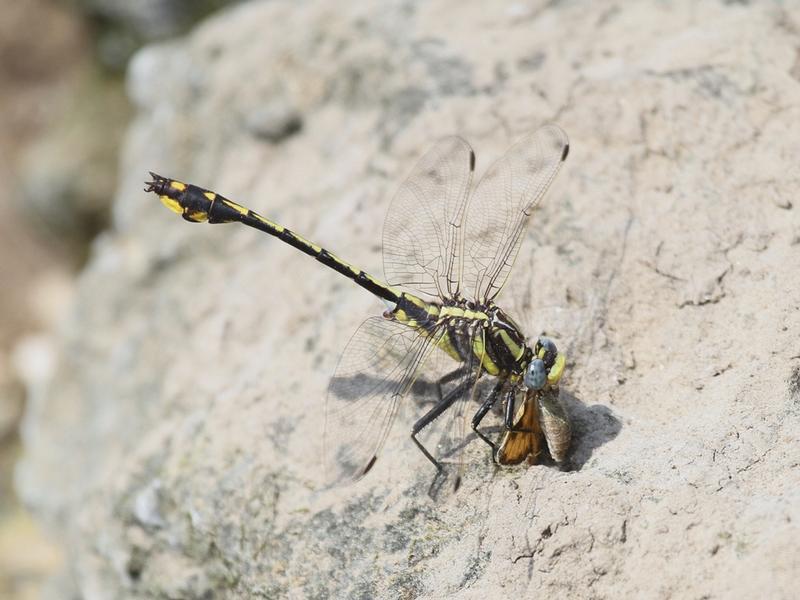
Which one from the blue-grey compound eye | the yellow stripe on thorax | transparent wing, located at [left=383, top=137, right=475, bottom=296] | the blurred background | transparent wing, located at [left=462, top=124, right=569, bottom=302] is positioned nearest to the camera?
the blue-grey compound eye

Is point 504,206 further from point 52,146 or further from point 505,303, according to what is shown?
point 52,146

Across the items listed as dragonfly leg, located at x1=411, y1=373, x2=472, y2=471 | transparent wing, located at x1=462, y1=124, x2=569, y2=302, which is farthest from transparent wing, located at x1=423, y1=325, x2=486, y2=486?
transparent wing, located at x1=462, y1=124, x2=569, y2=302

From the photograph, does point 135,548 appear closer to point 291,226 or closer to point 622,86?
point 291,226

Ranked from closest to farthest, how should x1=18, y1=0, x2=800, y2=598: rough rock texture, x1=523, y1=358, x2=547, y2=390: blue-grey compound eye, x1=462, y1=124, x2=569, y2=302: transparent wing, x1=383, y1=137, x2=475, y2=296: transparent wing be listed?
x1=18, y1=0, x2=800, y2=598: rough rock texture
x1=523, y1=358, x2=547, y2=390: blue-grey compound eye
x1=462, y1=124, x2=569, y2=302: transparent wing
x1=383, y1=137, x2=475, y2=296: transparent wing

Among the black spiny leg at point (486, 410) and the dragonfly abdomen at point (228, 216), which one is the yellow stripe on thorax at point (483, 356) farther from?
the dragonfly abdomen at point (228, 216)

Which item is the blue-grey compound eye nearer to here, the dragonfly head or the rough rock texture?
the dragonfly head

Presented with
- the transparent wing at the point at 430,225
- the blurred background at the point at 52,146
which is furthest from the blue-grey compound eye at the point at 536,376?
the blurred background at the point at 52,146
